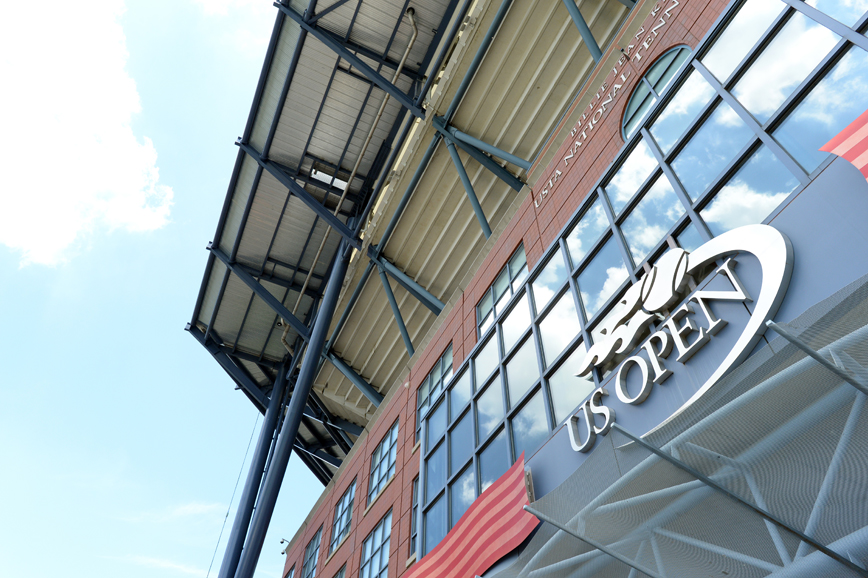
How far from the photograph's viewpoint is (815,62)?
315 inches

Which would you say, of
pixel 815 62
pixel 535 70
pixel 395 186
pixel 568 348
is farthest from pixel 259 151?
pixel 815 62

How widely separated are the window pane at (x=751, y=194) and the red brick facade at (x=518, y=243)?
367 centimetres

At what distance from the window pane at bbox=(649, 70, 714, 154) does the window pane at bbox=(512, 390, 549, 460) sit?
5152 mm

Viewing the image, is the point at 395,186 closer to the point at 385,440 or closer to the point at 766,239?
the point at 385,440

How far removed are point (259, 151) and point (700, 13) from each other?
2239 centimetres

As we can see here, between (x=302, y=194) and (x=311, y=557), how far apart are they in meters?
16.5

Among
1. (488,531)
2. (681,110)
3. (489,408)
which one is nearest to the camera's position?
(681,110)

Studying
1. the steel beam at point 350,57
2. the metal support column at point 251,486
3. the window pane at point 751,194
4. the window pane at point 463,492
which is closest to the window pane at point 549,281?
the window pane at point 463,492

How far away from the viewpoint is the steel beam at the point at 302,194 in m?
28.8

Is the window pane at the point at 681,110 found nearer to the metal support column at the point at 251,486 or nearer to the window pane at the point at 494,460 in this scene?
the window pane at the point at 494,460

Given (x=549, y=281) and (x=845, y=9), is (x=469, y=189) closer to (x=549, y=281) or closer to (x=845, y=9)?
(x=549, y=281)

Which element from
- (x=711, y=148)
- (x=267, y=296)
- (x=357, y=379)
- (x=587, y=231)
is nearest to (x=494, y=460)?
(x=587, y=231)

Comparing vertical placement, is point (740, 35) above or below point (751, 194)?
above

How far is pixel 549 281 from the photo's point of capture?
1362 cm
